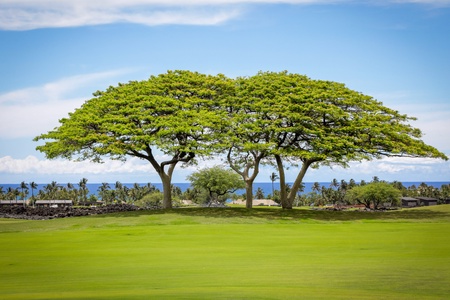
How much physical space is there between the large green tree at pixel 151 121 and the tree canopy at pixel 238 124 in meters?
0.09

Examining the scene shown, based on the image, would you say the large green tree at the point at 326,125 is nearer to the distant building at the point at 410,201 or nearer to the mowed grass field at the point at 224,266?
the mowed grass field at the point at 224,266

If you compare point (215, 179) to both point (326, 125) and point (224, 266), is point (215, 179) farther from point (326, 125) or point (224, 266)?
point (224, 266)

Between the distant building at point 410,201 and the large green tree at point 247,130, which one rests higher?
the large green tree at point 247,130

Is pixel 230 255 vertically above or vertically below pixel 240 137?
below

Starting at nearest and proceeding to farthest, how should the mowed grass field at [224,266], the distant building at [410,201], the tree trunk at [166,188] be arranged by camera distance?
the mowed grass field at [224,266], the tree trunk at [166,188], the distant building at [410,201]

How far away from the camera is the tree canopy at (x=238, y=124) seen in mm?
42719

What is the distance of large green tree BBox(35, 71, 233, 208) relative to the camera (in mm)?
42500

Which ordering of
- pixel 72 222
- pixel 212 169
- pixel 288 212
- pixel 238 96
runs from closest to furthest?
pixel 72 222, pixel 288 212, pixel 238 96, pixel 212 169

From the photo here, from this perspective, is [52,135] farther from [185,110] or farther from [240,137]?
[240,137]

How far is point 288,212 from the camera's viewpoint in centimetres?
4331

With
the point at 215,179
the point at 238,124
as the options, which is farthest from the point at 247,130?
the point at 215,179

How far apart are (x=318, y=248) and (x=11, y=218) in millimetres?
35065

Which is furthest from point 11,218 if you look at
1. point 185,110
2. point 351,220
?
point 351,220

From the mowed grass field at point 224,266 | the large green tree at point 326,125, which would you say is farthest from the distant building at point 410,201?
the mowed grass field at point 224,266
